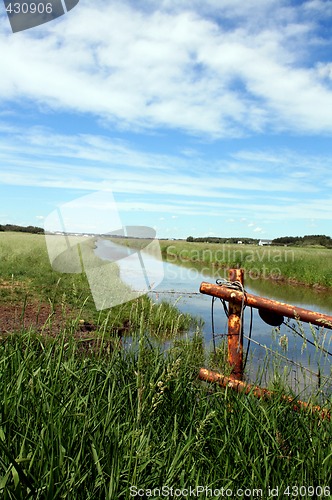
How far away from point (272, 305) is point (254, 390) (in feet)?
2.62

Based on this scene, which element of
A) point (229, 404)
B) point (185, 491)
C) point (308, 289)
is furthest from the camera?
point (308, 289)

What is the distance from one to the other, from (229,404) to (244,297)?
44.5 inches

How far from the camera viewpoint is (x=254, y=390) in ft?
12.5

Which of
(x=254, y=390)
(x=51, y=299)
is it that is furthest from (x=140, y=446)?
(x=51, y=299)

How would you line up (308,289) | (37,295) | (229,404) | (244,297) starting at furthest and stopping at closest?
(308,289) < (37,295) < (244,297) < (229,404)

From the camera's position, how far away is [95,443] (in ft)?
8.08

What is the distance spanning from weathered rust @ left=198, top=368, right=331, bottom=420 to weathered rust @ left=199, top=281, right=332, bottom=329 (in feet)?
2.10

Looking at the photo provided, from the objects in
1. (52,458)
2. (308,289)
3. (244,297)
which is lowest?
(308,289)

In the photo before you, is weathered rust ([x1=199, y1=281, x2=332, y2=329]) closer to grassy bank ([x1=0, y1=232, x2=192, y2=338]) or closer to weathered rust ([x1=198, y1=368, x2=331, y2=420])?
weathered rust ([x1=198, y1=368, x2=331, y2=420])

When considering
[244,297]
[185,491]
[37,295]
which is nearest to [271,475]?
[185,491]

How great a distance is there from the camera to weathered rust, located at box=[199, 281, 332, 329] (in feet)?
12.7

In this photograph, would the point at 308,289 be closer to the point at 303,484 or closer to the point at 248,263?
the point at 248,263

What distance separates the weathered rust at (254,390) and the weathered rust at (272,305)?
640 millimetres

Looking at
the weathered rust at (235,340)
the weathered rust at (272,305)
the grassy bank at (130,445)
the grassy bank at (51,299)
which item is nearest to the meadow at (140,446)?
the grassy bank at (130,445)
